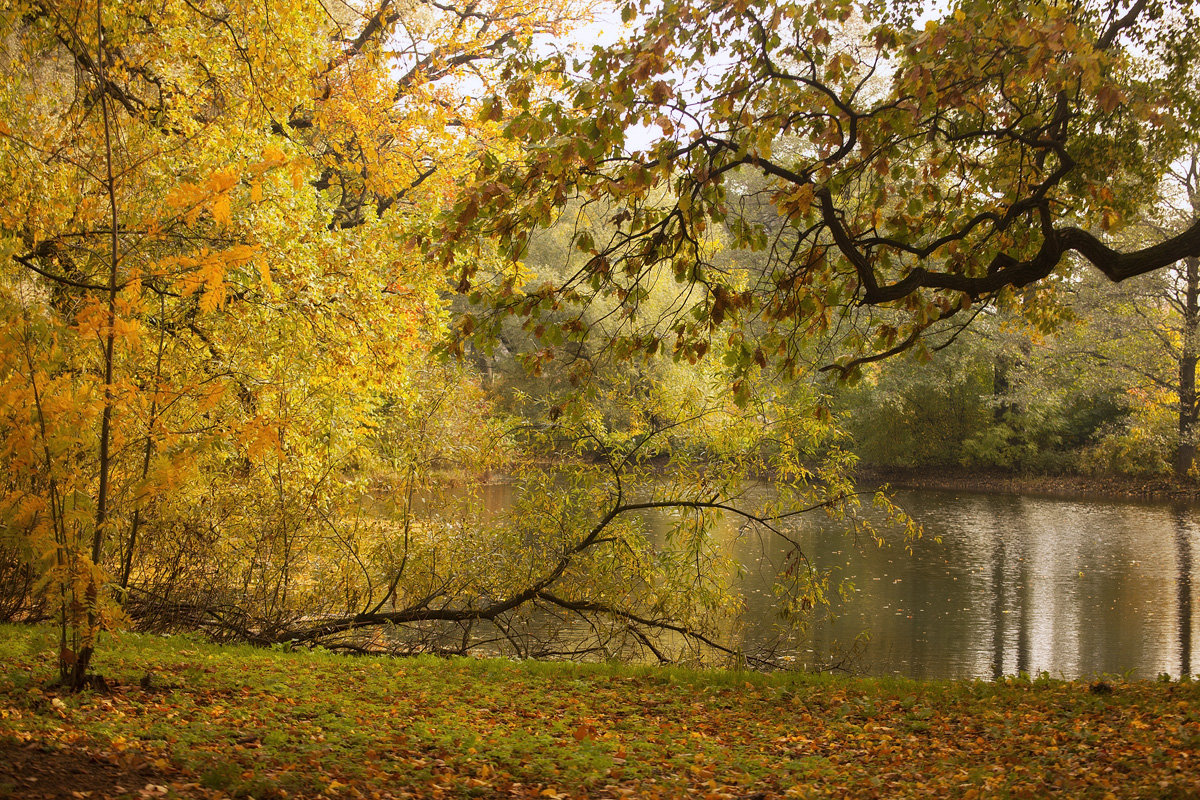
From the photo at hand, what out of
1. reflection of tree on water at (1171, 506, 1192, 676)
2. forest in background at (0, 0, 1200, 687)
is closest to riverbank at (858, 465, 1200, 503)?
reflection of tree on water at (1171, 506, 1192, 676)

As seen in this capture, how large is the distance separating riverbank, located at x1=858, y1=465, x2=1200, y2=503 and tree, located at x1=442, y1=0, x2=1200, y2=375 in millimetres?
18843

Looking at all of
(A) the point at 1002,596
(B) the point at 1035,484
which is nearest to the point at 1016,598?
(A) the point at 1002,596

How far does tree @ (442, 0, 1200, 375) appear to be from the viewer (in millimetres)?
5242

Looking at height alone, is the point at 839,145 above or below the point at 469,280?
above

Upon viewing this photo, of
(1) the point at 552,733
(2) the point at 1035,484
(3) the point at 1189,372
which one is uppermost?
(3) the point at 1189,372

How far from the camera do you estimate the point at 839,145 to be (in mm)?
6688

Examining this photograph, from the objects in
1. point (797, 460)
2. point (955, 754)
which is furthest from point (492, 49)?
point (955, 754)

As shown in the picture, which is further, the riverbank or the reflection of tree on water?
the riverbank

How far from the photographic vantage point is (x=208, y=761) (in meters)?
4.26

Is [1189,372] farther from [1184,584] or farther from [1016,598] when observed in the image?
[1016,598]

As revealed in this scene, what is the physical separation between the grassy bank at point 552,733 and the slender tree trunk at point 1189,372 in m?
21.6

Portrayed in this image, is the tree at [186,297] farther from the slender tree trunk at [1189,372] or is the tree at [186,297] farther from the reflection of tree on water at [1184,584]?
the slender tree trunk at [1189,372]

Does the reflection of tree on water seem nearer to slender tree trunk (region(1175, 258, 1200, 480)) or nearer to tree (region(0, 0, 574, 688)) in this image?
slender tree trunk (region(1175, 258, 1200, 480))

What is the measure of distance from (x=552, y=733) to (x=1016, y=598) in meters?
11.0
